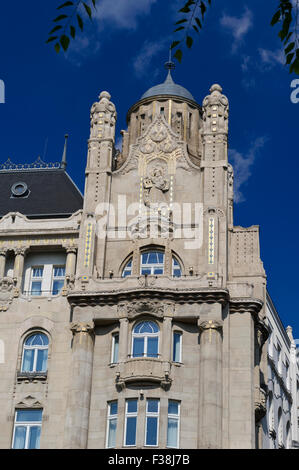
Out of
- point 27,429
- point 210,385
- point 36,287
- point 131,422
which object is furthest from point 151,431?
point 36,287

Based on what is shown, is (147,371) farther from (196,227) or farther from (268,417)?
(268,417)

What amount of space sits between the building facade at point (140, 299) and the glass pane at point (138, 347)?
0.25 feet

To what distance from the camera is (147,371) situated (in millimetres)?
41094

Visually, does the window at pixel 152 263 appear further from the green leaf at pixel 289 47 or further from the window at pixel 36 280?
the green leaf at pixel 289 47

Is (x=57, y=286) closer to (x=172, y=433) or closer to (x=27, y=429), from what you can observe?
(x=27, y=429)

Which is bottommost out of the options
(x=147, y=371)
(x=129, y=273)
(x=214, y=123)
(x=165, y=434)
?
(x=165, y=434)

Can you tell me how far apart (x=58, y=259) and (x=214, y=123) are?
11921 millimetres

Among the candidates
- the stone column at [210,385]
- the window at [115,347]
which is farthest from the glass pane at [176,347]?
the window at [115,347]

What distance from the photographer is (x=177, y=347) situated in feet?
141

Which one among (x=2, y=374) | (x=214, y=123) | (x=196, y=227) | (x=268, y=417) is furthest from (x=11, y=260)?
(x=268, y=417)

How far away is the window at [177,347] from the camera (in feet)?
140

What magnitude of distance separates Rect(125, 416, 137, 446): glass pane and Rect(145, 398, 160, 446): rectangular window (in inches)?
24.5

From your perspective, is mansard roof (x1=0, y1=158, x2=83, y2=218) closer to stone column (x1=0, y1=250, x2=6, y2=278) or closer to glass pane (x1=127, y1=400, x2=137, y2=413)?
stone column (x1=0, y1=250, x2=6, y2=278)

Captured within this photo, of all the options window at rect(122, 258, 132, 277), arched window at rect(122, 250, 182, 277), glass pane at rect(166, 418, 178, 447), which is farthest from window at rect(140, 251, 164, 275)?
glass pane at rect(166, 418, 178, 447)
